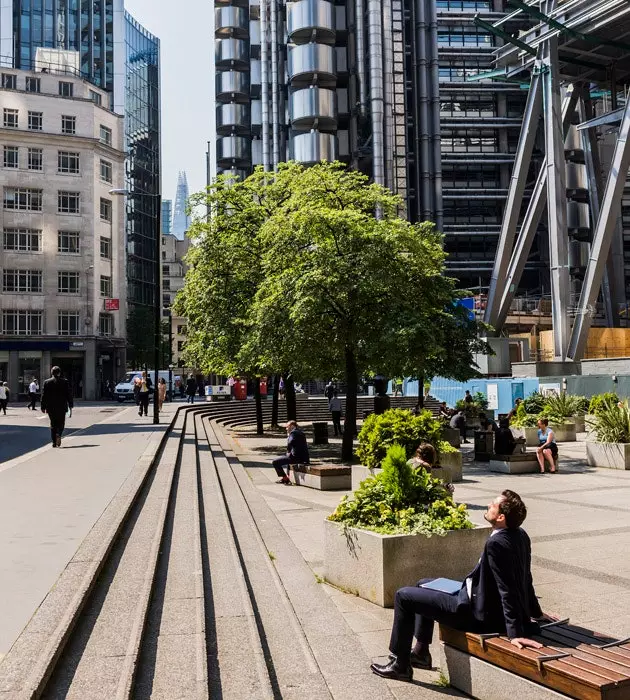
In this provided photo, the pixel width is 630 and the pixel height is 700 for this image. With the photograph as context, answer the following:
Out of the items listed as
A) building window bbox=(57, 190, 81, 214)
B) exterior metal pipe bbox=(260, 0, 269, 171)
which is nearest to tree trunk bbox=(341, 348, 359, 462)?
building window bbox=(57, 190, 81, 214)

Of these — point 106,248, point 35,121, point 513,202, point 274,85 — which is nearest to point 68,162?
point 35,121

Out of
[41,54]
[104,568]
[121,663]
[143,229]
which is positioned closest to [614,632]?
[121,663]

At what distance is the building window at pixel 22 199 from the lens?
189 feet

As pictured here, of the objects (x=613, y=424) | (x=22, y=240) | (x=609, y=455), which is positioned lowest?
(x=609, y=455)

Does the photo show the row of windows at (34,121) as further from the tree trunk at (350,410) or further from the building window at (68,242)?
the tree trunk at (350,410)

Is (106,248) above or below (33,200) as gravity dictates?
below

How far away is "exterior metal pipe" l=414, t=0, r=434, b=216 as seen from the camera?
229 feet

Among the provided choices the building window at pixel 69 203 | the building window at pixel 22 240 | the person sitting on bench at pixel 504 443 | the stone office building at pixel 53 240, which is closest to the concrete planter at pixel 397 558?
the person sitting on bench at pixel 504 443

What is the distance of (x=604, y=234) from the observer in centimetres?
4019

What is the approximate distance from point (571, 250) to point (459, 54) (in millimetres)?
28590

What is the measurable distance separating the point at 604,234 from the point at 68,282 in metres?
39.2

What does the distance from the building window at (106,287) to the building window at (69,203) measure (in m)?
5.59

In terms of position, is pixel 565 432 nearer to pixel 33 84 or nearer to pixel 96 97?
pixel 33 84

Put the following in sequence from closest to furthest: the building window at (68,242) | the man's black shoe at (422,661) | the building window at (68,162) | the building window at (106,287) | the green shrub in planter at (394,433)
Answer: the man's black shoe at (422,661), the green shrub in planter at (394,433), the building window at (68,242), the building window at (68,162), the building window at (106,287)
